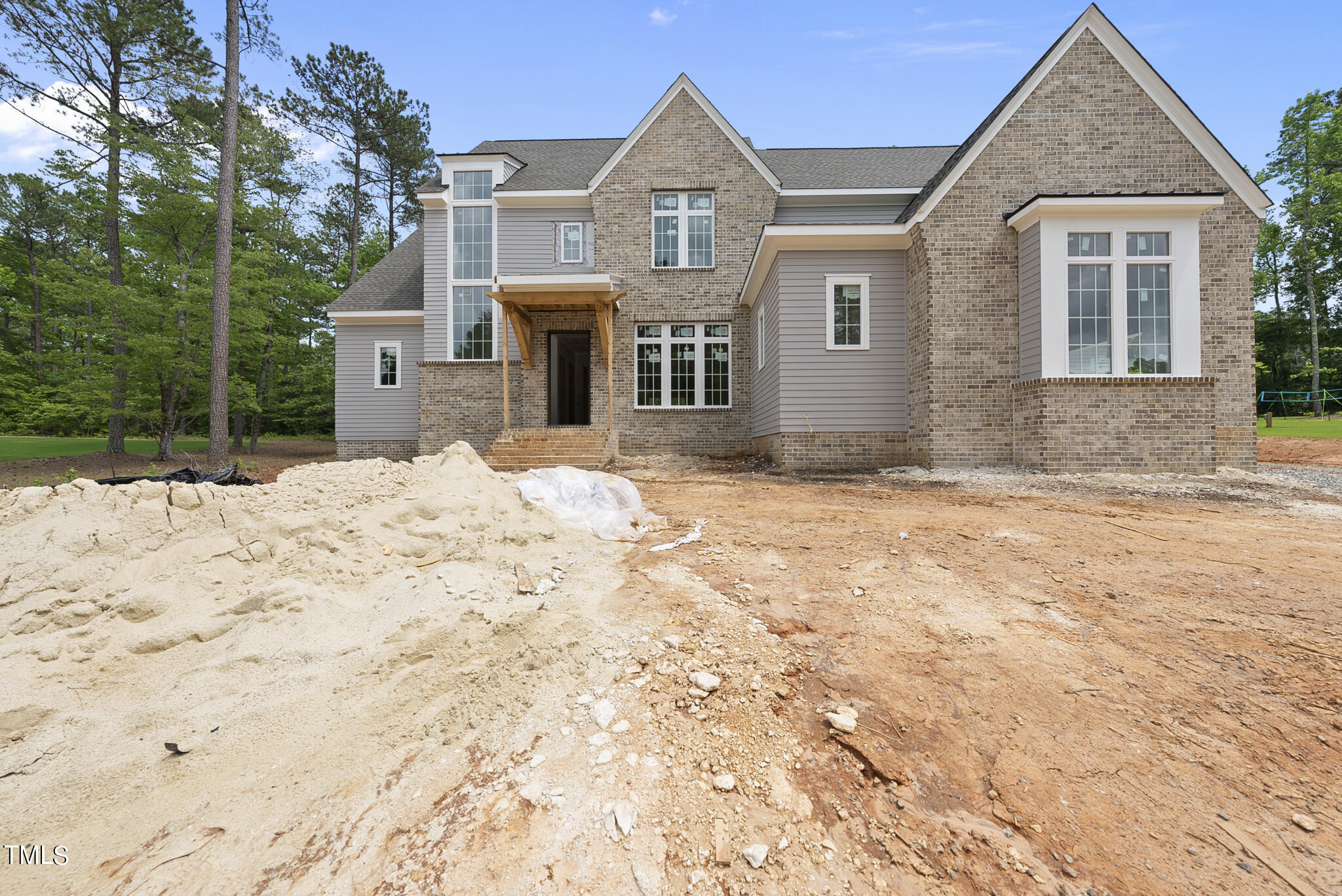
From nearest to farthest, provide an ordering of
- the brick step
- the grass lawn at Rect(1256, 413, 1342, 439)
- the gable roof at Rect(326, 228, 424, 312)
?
1. the brick step
2. the grass lawn at Rect(1256, 413, 1342, 439)
3. the gable roof at Rect(326, 228, 424, 312)

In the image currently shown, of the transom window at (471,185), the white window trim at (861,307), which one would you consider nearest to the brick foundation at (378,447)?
the transom window at (471,185)

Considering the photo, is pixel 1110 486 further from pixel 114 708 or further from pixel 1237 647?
pixel 114 708

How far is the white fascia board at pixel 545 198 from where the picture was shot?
47.5 ft

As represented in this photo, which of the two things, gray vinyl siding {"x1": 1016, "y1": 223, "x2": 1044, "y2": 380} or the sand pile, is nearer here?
the sand pile

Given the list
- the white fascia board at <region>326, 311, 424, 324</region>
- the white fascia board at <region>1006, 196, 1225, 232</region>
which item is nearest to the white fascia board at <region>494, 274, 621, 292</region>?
the white fascia board at <region>326, 311, 424, 324</region>

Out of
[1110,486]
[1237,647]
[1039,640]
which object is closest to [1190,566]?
[1237,647]

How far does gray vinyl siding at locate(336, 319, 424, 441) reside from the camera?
16.1 m

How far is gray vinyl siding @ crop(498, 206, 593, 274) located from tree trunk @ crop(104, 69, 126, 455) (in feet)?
31.6

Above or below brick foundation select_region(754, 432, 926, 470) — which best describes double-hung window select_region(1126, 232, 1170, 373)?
above

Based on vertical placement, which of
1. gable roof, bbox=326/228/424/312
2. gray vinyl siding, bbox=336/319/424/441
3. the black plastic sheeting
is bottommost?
the black plastic sheeting

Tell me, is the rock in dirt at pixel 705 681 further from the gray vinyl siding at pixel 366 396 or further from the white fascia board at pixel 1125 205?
the gray vinyl siding at pixel 366 396

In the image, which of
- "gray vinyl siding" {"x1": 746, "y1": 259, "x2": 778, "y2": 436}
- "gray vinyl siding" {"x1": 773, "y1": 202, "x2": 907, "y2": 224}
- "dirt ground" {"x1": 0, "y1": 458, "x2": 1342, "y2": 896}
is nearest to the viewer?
"dirt ground" {"x1": 0, "y1": 458, "x2": 1342, "y2": 896}

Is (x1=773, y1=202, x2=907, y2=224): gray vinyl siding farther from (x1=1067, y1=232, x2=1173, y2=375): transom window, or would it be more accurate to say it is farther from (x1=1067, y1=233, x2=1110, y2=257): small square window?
(x1=1067, y1=232, x2=1173, y2=375): transom window

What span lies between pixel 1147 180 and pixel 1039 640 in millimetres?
11257
